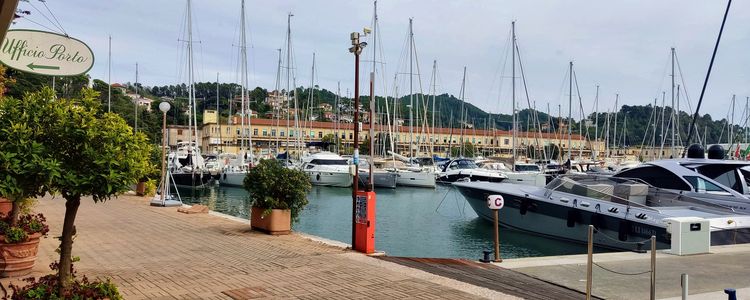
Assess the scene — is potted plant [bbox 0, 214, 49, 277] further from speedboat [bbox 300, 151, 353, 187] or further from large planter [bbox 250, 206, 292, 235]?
speedboat [bbox 300, 151, 353, 187]

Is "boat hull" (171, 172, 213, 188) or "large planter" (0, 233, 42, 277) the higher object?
"large planter" (0, 233, 42, 277)

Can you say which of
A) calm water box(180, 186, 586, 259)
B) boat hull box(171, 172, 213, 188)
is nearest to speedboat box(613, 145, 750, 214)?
calm water box(180, 186, 586, 259)

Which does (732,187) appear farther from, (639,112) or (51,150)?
(639,112)

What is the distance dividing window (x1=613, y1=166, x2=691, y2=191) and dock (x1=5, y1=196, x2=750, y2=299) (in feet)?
20.5

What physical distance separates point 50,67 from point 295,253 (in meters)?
5.68

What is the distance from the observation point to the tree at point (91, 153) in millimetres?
5113

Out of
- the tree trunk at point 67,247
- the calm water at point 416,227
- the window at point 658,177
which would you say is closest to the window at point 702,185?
the window at point 658,177

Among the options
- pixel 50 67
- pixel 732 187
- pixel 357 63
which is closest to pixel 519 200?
pixel 732 187

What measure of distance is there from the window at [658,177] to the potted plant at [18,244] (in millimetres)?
18811

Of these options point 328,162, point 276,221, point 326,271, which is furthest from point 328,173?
point 326,271

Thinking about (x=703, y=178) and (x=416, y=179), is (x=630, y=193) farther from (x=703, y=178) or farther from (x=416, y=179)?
(x=416, y=179)

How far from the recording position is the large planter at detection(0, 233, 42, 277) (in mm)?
8000

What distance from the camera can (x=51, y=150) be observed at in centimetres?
522

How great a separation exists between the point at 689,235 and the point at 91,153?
12.0 meters
